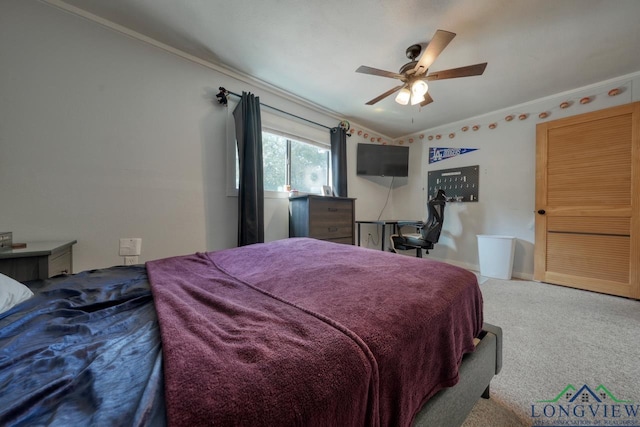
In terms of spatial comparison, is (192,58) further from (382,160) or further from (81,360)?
(382,160)

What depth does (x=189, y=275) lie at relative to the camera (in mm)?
956

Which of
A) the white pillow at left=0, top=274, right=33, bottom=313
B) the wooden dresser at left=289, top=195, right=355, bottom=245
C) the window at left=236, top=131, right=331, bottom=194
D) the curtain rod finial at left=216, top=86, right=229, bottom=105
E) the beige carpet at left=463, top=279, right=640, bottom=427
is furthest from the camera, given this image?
the window at left=236, top=131, right=331, bottom=194

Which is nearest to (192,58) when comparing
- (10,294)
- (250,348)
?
(10,294)

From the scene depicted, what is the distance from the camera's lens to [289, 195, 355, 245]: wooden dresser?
2459 mm

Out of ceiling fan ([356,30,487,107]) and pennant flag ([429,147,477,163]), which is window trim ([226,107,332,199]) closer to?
ceiling fan ([356,30,487,107])

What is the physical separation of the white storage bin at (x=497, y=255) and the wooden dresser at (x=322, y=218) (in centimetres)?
182

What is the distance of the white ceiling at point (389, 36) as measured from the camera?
159 cm

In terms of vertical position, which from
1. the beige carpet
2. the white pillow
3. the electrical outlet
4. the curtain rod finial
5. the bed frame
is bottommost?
the beige carpet

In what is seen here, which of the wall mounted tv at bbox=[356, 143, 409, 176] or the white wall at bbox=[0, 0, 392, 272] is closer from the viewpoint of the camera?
the white wall at bbox=[0, 0, 392, 272]

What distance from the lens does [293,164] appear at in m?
2.99

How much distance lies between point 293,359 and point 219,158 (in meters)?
2.28

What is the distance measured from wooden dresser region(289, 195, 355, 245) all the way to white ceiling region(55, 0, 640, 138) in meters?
1.35

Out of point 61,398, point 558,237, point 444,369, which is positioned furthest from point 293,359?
point 558,237

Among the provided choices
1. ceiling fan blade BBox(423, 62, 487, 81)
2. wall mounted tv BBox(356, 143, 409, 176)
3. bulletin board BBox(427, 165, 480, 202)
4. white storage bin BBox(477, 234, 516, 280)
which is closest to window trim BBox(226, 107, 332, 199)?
wall mounted tv BBox(356, 143, 409, 176)
